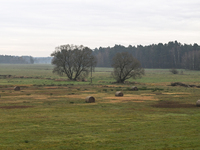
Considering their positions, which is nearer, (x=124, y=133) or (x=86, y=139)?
(x=86, y=139)

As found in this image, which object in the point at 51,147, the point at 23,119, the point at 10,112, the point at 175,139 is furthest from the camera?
the point at 10,112

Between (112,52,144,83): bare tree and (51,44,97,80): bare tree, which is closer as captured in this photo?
(112,52,144,83): bare tree

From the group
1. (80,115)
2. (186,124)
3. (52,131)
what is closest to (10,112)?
(80,115)

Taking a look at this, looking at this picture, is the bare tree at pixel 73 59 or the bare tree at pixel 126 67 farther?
the bare tree at pixel 73 59

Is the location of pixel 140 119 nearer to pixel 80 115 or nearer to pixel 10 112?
pixel 80 115

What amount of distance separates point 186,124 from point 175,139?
5284mm

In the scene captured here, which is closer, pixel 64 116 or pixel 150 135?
pixel 150 135

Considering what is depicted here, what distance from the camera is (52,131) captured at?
20219 mm

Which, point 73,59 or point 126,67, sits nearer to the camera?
point 126,67

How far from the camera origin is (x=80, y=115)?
89.7 ft

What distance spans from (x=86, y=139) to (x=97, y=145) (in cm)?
148

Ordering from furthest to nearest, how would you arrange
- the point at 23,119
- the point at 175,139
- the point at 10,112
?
the point at 10,112, the point at 23,119, the point at 175,139

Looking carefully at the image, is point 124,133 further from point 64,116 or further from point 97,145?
point 64,116

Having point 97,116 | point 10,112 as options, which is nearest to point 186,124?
point 97,116
